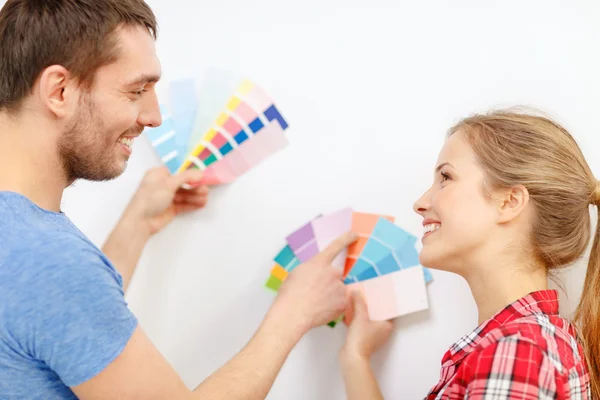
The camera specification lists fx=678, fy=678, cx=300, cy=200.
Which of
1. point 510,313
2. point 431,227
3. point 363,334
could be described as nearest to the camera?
point 510,313

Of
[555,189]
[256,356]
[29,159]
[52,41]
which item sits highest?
[52,41]

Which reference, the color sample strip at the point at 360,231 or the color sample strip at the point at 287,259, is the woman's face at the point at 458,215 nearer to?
the color sample strip at the point at 360,231

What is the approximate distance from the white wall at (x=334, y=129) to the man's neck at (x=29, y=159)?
43cm

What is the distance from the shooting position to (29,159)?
106 centimetres

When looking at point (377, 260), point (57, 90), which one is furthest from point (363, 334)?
point (57, 90)

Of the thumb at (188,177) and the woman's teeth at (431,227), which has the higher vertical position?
the thumb at (188,177)

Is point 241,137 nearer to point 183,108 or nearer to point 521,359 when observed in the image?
point 183,108

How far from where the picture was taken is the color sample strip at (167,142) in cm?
146

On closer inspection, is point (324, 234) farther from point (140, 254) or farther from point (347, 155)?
point (140, 254)

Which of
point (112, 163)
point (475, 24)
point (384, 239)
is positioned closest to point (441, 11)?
point (475, 24)

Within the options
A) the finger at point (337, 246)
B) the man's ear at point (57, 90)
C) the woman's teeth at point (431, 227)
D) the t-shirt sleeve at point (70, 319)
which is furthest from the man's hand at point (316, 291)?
the man's ear at point (57, 90)

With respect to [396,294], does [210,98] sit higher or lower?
higher

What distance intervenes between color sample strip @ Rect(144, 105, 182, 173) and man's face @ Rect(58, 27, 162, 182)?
0.89ft

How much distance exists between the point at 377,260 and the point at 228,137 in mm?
408
